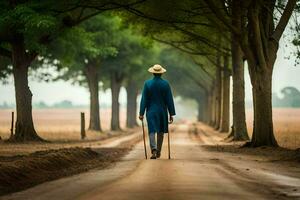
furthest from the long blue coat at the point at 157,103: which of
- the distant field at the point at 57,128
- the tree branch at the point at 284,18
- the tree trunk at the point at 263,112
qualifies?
the distant field at the point at 57,128

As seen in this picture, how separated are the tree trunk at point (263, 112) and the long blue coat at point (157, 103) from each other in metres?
7.08

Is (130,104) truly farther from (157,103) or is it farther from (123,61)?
(157,103)

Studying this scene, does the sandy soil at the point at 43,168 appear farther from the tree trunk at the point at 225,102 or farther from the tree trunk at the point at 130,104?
the tree trunk at the point at 130,104

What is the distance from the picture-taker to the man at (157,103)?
17828 mm

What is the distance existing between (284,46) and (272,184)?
1565 cm

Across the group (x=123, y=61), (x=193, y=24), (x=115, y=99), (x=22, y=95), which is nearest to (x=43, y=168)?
(x=22, y=95)

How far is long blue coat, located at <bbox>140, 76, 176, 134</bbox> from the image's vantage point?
17844 millimetres

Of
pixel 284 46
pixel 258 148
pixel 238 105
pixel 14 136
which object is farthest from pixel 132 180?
pixel 238 105

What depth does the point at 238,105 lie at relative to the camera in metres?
33.8

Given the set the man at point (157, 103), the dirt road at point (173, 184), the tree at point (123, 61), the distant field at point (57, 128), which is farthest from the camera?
the tree at point (123, 61)

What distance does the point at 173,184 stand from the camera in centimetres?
1062

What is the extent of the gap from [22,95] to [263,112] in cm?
1208

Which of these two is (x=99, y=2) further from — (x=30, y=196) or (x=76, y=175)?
(x=30, y=196)

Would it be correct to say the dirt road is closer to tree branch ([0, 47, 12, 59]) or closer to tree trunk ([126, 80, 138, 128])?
tree branch ([0, 47, 12, 59])
